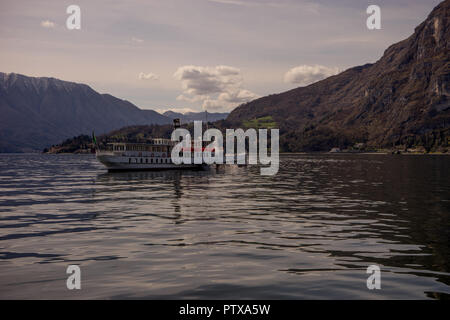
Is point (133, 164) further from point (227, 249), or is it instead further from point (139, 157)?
point (227, 249)

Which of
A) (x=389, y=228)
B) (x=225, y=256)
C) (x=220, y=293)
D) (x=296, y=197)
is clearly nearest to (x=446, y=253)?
(x=389, y=228)

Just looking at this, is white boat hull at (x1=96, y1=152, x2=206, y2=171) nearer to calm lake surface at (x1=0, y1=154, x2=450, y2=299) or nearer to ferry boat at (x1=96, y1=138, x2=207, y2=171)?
ferry boat at (x1=96, y1=138, x2=207, y2=171)

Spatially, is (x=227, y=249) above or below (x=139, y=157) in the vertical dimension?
below

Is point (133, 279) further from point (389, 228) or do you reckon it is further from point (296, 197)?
point (296, 197)

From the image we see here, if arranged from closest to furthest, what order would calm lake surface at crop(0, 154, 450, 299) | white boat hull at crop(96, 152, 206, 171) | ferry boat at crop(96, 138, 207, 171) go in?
calm lake surface at crop(0, 154, 450, 299), white boat hull at crop(96, 152, 206, 171), ferry boat at crop(96, 138, 207, 171)

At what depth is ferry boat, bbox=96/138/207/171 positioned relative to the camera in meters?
102

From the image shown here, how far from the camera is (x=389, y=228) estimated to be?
85.9ft

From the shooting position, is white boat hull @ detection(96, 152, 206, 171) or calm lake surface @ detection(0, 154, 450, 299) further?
white boat hull @ detection(96, 152, 206, 171)

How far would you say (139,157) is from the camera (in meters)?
106

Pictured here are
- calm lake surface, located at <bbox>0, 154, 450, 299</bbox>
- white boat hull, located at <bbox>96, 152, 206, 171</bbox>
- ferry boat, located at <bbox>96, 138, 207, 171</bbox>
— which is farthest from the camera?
ferry boat, located at <bbox>96, 138, 207, 171</bbox>

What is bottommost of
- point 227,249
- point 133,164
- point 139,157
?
point 227,249

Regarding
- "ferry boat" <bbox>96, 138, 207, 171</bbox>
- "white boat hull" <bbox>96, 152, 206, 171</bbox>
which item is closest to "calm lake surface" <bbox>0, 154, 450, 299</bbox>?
"white boat hull" <bbox>96, 152, 206, 171</bbox>

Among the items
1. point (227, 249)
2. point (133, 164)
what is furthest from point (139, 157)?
point (227, 249)

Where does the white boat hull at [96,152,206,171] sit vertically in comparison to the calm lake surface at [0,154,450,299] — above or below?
above
